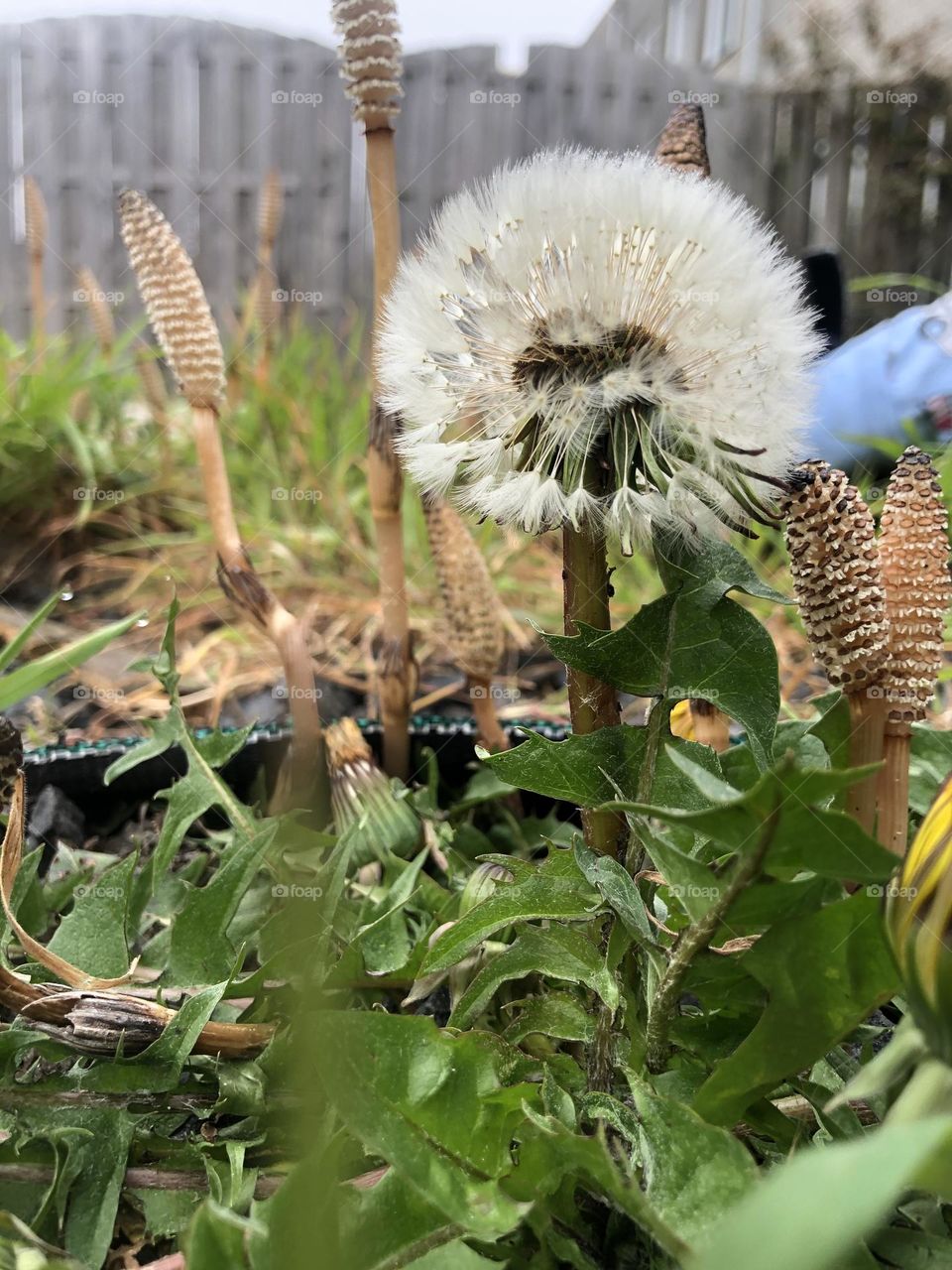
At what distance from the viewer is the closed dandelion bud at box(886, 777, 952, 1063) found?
271 mm

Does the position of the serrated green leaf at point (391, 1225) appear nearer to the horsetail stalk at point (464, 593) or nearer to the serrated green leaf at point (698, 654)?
the serrated green leaf at point (698, 654)

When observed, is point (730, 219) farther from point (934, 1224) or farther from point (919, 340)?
point (919, 340)

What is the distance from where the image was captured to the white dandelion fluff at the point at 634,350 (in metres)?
0.45

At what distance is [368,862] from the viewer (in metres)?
0.75

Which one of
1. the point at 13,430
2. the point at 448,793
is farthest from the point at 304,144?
the point at 448,793

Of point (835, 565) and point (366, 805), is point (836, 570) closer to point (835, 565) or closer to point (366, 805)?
point (835, 565)

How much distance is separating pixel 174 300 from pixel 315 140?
13.3 feet

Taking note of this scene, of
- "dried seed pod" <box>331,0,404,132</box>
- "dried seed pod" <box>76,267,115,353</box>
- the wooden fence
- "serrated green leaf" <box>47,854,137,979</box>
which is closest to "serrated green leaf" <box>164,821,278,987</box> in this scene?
"serrated green leaf" <box>47,854,137,979</box>

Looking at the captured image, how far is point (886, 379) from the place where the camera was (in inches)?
64.8

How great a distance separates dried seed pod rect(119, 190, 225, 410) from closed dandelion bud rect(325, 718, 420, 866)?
0.29 meters

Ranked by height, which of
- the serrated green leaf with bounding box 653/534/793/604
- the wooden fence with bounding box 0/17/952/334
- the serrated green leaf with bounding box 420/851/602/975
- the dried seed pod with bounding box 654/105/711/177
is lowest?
the serrated green leaf with bounding box 420/851/602/975

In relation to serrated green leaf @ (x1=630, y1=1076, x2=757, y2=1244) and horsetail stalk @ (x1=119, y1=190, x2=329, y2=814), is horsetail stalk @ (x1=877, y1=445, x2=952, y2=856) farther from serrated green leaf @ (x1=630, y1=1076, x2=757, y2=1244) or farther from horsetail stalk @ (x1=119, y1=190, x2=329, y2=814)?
horsetail stalk @ (x1=119, y1=190, x2=329, y2=814)

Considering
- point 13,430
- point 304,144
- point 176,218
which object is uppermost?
point 304,144

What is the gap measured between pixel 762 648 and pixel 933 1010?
204 mm
